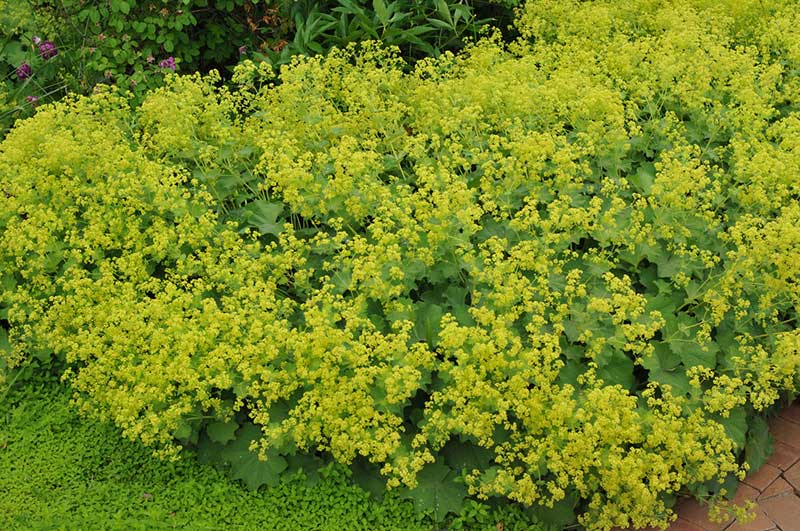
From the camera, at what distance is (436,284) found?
15.2 feet

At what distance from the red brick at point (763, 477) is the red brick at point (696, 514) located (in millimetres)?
314

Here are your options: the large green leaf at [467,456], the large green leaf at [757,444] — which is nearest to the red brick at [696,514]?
the large green leaf at [757,444]

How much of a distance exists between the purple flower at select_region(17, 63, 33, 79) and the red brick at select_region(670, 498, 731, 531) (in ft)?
19.6

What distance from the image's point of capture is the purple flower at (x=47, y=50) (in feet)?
22.7

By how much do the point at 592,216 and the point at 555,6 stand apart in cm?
325

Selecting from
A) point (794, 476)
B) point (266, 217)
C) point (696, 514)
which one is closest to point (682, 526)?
point (696, 514)

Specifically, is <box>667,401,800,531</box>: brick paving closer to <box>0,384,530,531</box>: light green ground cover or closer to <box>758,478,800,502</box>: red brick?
<box>758,478,800,502</box>: red brick

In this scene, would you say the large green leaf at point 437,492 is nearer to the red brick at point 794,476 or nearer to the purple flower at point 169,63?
the red brick at point 794,476

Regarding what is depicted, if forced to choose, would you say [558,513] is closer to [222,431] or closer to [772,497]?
[772,497]

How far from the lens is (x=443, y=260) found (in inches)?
177

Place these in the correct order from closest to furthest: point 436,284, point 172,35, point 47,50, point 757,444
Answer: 1. point 757,444
2. point 436,284
3. point 172,35
4. point 47,50

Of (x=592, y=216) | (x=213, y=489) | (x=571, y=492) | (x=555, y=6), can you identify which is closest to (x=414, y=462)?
(x=571, y=492)

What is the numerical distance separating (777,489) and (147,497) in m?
3.18

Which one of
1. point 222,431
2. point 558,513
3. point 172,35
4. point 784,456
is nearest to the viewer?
point 558,513
